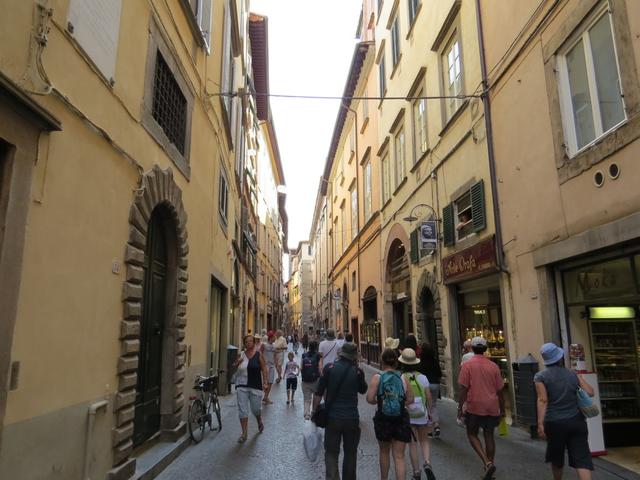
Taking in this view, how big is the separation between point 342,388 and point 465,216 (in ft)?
23.8

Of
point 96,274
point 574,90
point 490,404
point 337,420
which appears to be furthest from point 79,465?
point 574,90

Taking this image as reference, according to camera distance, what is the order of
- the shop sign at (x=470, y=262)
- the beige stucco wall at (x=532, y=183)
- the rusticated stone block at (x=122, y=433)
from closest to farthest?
the rusticated stone block at (x=122, y=433), the beige stucco wall at (x=532, y=183), the shop sign at (x=470, y=262)

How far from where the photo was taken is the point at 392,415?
5070mm

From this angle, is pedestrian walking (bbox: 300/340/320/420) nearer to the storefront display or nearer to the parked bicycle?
the parked bicycle

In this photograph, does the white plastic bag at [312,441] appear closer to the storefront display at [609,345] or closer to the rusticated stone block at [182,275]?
the rusticated stone block at [182,275]

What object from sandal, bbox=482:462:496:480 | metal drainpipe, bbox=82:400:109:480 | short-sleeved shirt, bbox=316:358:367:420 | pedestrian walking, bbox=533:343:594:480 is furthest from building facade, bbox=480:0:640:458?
metal drainpipe, bbox=82:400:109:480

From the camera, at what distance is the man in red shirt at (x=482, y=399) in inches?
232

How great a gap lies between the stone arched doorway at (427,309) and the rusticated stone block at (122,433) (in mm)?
8890

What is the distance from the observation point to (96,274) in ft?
15.9

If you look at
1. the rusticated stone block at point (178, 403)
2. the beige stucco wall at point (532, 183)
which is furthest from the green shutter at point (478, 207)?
the rusticated stone block at point (178, 403)

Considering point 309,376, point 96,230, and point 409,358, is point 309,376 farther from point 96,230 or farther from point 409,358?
point 96,230

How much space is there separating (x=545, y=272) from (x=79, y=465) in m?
6.60

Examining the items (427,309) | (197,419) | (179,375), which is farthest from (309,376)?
(427,309)

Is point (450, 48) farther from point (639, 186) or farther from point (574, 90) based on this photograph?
point (639, 186)
